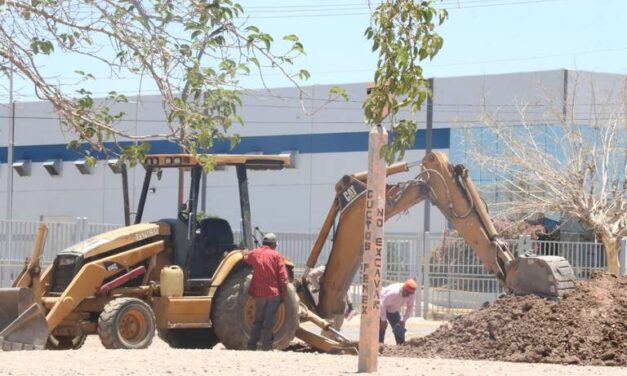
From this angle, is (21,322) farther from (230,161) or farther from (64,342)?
(230,161)

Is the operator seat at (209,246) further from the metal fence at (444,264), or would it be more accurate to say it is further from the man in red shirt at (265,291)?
the metal fence at (444,264)

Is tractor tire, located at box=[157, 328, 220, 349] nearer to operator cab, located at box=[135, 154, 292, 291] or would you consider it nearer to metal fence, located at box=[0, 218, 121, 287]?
operator cab, located at box=[135, 154, 292, 291]

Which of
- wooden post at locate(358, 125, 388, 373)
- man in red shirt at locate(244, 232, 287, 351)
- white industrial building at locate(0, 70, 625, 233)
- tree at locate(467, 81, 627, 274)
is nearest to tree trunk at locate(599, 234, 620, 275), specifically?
tree at locate(467, 81, 627, 274)

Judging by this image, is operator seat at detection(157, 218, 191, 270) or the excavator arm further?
the excavator arm

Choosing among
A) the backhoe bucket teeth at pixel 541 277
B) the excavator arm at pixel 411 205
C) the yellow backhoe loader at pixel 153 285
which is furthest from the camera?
the excavator arm at pixel 411 205

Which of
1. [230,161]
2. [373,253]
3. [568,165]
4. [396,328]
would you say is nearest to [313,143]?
[568,165]

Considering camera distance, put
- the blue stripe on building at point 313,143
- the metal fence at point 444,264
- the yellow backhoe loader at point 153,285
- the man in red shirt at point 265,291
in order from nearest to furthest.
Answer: the yellow backhoe loader at point 153,285 → the man in red shirt at point 265,291 → the metal fence at point 444,264 → the blue stripe on building at point 313,143

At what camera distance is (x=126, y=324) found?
16562mm

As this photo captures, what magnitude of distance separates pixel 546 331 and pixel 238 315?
13.7 feet

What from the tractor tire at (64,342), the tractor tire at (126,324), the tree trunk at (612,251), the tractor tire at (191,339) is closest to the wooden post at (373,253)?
the tractor tire at (126,324)

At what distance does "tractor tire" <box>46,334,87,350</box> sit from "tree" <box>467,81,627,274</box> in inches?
755

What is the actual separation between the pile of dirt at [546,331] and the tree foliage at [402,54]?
17.2 ft

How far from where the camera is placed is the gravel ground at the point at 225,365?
1294 centimetres

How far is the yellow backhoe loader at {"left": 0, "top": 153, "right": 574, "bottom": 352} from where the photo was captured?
1647 centimetres
